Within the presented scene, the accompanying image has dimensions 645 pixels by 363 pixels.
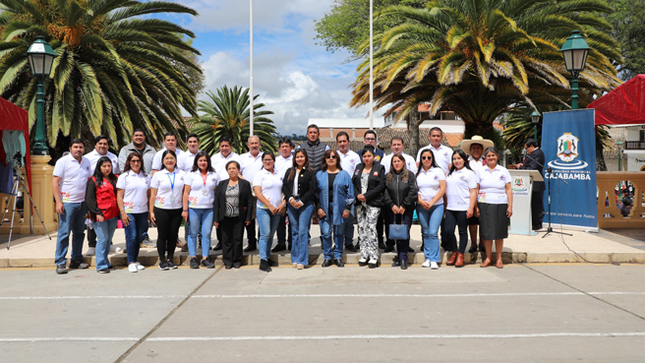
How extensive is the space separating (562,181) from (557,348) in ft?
24.3

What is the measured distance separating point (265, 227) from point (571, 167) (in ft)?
22.6

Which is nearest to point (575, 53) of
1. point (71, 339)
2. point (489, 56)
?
point (489, 56)

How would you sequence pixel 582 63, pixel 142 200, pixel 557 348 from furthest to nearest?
1. pixel 582 63
2. pixel 142 200
3. pixel 557 348

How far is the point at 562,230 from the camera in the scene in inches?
423

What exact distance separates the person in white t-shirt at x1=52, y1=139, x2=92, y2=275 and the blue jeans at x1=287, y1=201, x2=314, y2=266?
3.15 metres

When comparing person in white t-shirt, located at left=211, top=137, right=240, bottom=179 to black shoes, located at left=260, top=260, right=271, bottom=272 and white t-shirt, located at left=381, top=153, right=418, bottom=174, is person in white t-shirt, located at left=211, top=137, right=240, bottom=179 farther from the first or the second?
white t-shirt, located at left=381, top=153, right=418, bottom=174

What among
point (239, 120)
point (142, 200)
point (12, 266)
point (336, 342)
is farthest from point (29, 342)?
point (239, 120)

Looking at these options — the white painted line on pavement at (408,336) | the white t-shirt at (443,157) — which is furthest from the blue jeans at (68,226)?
the white t-shirt at (443,157)

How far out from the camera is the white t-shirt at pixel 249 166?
28.3 ft

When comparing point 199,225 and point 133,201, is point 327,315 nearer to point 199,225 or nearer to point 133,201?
point 199,225

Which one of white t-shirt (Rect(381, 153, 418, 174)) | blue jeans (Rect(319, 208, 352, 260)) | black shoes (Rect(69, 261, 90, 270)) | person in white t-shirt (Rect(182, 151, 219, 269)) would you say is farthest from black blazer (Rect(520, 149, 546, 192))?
black shoes (Rect(69, 261, 90, 270))

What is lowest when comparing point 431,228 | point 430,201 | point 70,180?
point 431,228

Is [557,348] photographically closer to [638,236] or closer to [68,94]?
[638,236]

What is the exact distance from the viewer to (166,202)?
7.58 m
